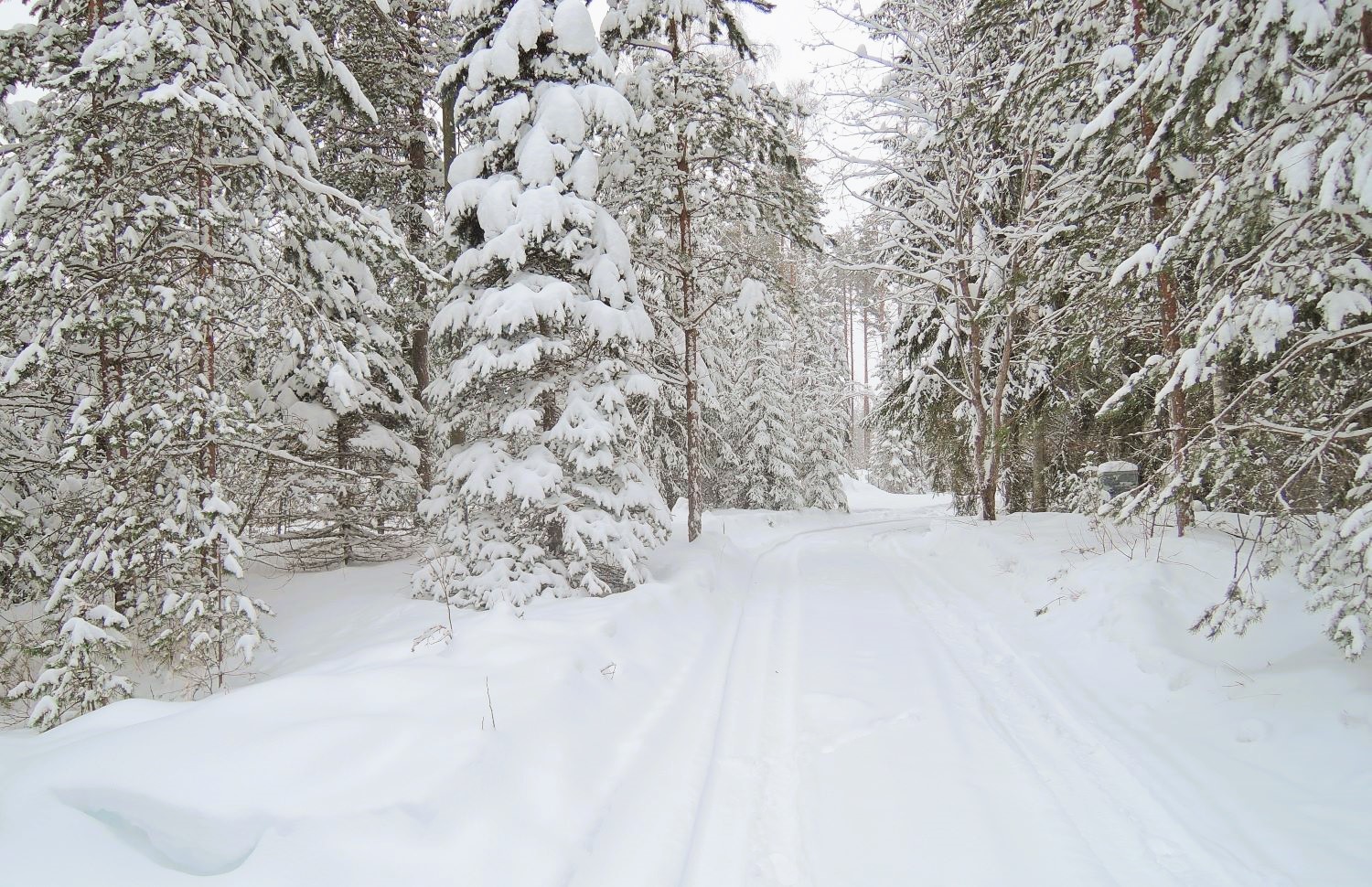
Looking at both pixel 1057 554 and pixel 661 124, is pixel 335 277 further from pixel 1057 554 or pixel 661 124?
pixel 1057 554

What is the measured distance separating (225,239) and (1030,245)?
40.4 ft

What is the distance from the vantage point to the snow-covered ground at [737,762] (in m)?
2.90

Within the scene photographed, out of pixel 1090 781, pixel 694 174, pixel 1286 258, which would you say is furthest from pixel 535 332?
pixel 1286 258

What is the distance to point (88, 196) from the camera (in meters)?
5.96

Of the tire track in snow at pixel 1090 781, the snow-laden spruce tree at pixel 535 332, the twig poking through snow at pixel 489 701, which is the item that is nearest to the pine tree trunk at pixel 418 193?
the snow-laden spruce tree at pixel 535 332

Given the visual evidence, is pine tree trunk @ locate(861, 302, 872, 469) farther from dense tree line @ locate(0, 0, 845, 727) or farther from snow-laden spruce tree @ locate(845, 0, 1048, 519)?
dense tree line @ locate(0, 0, 845, 727)

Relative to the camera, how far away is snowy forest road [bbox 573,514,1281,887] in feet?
10.2

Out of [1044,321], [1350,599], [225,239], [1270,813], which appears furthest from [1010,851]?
[225,239]

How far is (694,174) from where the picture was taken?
11.5 metres

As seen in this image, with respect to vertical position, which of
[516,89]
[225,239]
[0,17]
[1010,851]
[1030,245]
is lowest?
[1010,851]

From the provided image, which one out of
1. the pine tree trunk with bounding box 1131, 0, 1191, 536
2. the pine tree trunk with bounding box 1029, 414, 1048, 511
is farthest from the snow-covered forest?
the pine tree trunk with bounding box 1029, 414, 1048, 511

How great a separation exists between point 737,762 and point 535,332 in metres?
5.41

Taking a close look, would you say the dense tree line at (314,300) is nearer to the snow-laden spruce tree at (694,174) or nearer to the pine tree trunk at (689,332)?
the snow-laden spruce tree at (694,174)

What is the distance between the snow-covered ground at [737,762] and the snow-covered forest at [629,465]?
3 centimetres
